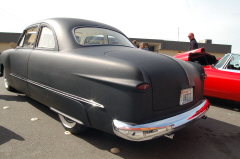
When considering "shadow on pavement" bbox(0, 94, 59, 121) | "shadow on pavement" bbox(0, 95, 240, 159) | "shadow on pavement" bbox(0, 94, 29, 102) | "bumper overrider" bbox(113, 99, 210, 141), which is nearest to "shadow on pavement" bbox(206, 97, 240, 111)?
"shadow on pavement" bbox(0, 95, 240, 159)

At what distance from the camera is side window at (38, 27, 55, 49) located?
8.43 ft

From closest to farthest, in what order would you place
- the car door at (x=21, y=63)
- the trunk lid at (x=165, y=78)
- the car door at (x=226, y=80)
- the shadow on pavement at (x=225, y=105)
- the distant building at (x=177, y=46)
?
the trunk lid at (x=165, y=78), the car door at (x=21, y=63), the car door at (x=226, y=80), the shadow on pavement at (x=225, y=105), the distant building at (x=177, y=46)

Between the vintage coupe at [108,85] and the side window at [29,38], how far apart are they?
0.43m

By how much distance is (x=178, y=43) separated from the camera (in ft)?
85.5

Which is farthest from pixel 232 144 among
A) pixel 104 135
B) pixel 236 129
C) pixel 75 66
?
pixel 75 66

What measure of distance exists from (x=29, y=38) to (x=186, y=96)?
297 cm

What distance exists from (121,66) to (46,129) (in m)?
1.59

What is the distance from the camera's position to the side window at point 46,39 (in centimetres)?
257

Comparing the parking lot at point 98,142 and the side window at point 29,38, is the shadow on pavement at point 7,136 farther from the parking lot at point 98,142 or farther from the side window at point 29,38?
the side window at point 29,38

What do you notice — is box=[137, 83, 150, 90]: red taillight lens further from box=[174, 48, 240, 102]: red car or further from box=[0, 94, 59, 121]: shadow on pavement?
box=[174, 48, 240, 102]: red car

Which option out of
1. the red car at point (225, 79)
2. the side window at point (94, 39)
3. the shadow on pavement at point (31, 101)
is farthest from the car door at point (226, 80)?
the shadow on pavement at point (31, 101)

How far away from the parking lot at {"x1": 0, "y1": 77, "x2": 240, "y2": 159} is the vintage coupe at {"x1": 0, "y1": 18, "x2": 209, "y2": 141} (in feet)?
0.90

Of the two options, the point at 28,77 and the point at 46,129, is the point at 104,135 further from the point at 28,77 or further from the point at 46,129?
the point at 28,77

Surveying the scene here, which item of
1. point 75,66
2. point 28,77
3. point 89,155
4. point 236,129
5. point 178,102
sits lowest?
point 236,129
